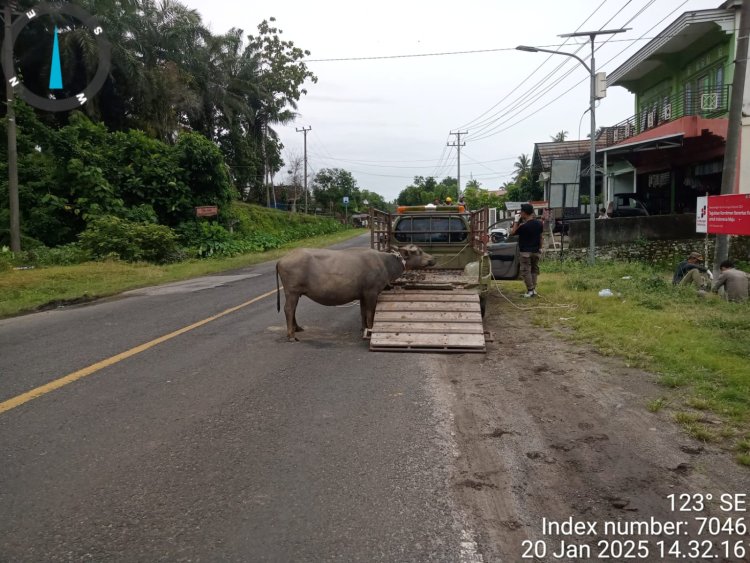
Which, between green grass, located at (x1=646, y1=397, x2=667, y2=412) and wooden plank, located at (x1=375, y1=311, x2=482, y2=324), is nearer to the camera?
green grass, located at (x1=646, y1=397, x2=667, y2=412)

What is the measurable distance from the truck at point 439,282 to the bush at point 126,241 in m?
12.3

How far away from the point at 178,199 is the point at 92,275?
10.1m

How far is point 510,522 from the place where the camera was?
3232 mm

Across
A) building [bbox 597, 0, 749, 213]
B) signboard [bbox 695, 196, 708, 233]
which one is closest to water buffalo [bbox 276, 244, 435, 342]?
signboard [bbox 695, 196, 708, 233]

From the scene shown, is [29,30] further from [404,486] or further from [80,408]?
[404,486]

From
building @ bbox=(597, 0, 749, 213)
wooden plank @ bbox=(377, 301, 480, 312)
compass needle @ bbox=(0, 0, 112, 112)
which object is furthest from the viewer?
compass needle @ bbox=(0, 0, 112, 112)

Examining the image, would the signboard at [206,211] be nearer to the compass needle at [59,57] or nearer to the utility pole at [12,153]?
the compass needle at [59,57]

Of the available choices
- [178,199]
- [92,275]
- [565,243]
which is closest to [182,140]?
[178,199]

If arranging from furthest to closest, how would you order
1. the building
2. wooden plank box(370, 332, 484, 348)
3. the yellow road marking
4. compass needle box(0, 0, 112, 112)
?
compass needle box(0, 0, 112, 112) < the building < wooden plank box(370, 332, 484, 348) < the yellow road marking

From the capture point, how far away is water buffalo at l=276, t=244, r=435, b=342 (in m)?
8.10

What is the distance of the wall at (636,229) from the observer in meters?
17.8

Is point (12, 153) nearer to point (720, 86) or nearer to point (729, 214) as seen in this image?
point (729, 214)

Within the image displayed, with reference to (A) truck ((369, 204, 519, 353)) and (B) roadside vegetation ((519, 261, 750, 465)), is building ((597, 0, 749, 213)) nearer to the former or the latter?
(B) roadside vegetation ((519, 261, 750, 465))

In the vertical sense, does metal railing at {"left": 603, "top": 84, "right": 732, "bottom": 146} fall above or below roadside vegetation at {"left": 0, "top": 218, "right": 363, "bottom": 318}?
above
